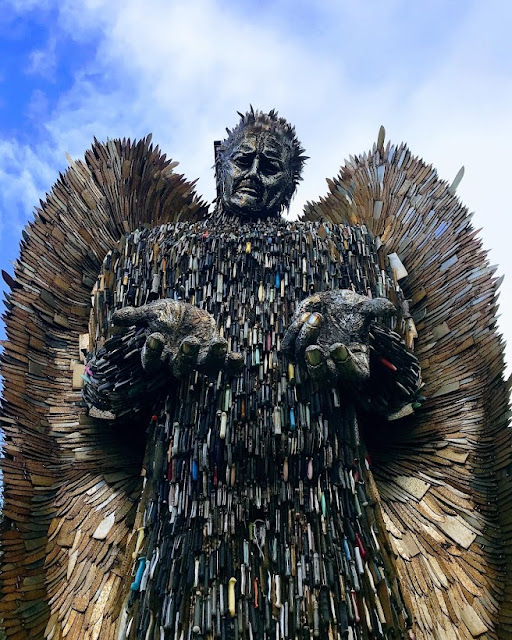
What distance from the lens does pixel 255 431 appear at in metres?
4.23

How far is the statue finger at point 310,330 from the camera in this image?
409 cm

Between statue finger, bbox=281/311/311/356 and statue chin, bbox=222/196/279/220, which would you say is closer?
statue finger, bbox=281/311/311/356

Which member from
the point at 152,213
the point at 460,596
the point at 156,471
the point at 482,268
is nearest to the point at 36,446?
the point at 156,471

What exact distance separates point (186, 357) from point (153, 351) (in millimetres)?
205

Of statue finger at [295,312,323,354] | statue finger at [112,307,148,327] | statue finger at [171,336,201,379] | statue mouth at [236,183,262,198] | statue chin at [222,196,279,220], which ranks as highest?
statue mouth at [236,183,262,198]

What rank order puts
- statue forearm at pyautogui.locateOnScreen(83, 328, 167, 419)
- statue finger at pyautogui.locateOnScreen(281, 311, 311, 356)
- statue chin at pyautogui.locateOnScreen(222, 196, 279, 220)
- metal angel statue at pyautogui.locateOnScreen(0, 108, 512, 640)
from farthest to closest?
statue chin at pyautogui.locateOnScreen(222, 196, 279, 220)
statue forearm at pyautogui.locateOnScreen(83, 328, 167, 419)
statue finger at pyautogui.locateOnScreen(281, 311, 311, 356)
metal angel statue at pyautogui.locateOnScreen(0, 108, 512, 640)

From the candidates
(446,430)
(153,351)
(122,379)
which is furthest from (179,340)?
(446,430)

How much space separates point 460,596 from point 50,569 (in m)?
2.41

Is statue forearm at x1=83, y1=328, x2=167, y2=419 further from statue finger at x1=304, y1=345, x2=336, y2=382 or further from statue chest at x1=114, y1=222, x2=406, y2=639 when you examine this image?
statue finger at x1=304, y1=345, x2=336, y2=382

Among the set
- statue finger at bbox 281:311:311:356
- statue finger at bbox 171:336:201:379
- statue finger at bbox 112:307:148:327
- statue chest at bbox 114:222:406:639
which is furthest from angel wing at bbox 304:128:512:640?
statue finger at bbox 112:307:148:327

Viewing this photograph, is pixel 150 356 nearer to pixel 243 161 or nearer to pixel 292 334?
pixel 292 334

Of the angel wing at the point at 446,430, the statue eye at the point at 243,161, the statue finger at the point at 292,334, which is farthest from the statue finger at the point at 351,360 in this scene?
the statue eye at the point at 243,161

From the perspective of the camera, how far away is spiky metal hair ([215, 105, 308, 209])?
6.29m

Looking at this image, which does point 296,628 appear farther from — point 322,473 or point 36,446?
point 36,446
